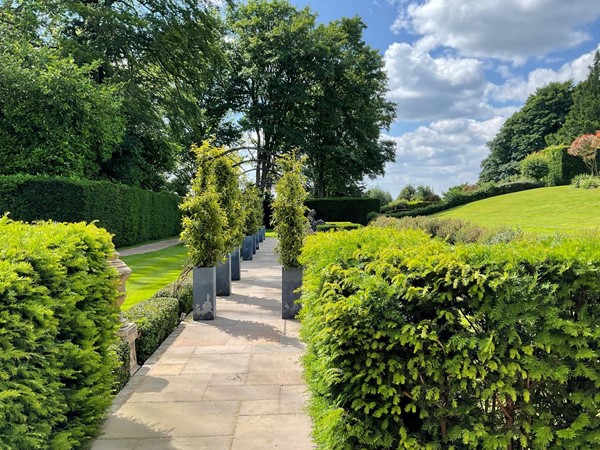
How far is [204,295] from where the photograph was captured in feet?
21.5

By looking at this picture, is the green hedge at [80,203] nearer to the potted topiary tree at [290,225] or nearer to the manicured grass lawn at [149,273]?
the manicured grass lawn at [149,273]

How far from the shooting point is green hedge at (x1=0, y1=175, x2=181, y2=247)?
516 inches

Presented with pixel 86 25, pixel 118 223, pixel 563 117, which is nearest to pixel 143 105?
pixel 86 25

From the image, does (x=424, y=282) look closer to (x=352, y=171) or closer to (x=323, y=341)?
(x=323, y=341)

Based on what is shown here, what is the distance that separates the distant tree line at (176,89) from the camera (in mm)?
14062

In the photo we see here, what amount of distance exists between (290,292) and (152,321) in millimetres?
2342

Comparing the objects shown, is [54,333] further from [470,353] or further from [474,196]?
[474,196]

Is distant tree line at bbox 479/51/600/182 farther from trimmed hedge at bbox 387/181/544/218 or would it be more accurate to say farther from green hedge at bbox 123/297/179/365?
green hedge at bbox 123/297/179/365

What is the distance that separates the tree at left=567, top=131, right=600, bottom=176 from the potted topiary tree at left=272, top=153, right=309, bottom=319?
2518 cm

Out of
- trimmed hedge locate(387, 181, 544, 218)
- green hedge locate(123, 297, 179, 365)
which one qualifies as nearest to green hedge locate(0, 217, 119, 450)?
green hedge locate(123, 297, 179, 365)

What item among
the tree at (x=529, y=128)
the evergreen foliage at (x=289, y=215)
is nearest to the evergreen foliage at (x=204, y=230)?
the evergreen foliage at (x=289, y=215)

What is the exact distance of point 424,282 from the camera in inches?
81.2

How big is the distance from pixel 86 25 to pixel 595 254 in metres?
20.8

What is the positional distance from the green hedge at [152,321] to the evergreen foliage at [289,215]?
193cm
